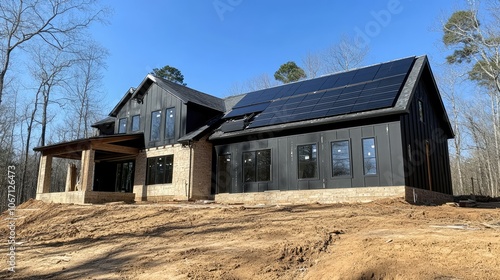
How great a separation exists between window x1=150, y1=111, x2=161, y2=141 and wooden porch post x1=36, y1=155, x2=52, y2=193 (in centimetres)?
591

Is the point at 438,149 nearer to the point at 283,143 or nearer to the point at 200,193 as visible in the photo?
the point at 283,143

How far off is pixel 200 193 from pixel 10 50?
1302cm

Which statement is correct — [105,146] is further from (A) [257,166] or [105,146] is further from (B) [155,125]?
(A) [257,166]

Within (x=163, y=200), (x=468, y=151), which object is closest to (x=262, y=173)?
(x=163, y=200)

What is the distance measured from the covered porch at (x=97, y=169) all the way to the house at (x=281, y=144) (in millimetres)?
63

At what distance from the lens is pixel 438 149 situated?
1714 cm

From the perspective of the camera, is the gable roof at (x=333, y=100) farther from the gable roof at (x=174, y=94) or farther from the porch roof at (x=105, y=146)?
the porch roof at (x=105, y=146)

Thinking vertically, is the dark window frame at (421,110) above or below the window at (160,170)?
above

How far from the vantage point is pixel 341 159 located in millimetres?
13328

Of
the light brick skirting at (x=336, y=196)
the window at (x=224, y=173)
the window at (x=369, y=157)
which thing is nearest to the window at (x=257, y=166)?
the light brick skirting at (x=336, y=196)

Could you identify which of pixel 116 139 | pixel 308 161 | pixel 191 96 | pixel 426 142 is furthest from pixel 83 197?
pixel 426 142

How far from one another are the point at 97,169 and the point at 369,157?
1701cm

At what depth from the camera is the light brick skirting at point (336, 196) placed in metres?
12.1

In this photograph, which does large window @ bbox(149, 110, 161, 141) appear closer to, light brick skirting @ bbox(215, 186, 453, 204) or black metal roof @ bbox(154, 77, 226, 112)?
black metal roof @ bbox(154, 77, 226, 112)
